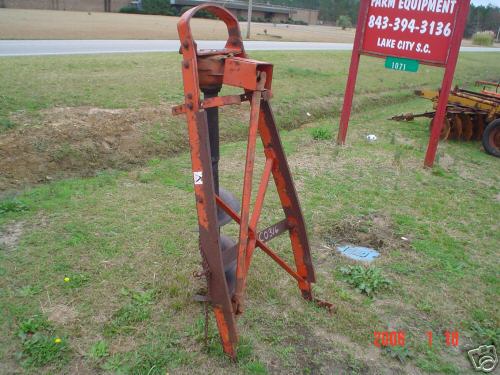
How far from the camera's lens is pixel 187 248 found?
393 cm

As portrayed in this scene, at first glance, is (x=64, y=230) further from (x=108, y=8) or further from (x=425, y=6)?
(x=108, y=8)

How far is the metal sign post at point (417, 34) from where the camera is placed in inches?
247

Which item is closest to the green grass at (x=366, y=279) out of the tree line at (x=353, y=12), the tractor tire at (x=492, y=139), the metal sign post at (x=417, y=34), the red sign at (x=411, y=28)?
the metal sign post at (x=417, y=34)

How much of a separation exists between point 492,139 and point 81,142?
272 inches

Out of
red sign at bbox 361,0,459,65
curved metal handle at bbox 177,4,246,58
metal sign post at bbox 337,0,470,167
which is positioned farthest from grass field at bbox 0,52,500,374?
curved metal handle at bbox 177,4,246,58

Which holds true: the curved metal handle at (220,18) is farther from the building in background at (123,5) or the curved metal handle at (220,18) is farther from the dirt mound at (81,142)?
the building in background at (123,5)

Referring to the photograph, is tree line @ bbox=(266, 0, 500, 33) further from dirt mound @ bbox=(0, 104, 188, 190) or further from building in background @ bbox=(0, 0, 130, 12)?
dirt mound @ bbox=(0, 104, 188, 190)

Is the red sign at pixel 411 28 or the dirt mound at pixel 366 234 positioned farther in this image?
the red sign at pixel 411 28

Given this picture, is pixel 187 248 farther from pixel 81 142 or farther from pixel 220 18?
pixel 81 142

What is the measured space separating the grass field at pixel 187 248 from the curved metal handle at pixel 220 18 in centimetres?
177

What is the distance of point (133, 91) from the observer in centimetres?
827

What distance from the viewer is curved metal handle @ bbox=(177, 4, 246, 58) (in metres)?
2.38

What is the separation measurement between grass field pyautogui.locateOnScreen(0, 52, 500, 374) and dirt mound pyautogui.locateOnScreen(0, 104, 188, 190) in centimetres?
3

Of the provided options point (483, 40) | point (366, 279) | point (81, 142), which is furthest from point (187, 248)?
point (483, 40)
